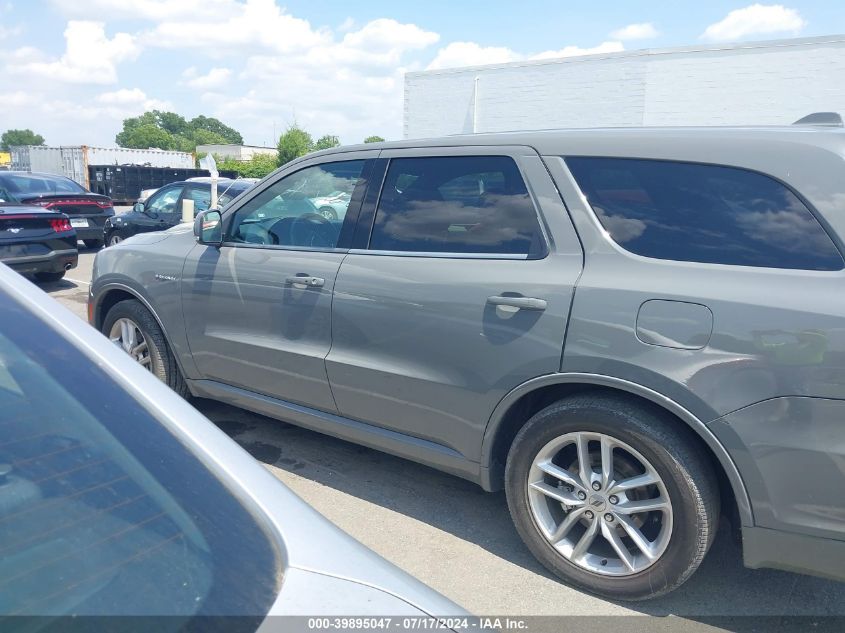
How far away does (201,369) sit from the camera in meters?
4.24

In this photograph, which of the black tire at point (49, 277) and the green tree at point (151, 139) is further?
the green tree at point (151, 139)

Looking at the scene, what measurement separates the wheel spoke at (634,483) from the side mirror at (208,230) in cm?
267

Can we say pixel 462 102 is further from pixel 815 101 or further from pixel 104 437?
pixel 104 437

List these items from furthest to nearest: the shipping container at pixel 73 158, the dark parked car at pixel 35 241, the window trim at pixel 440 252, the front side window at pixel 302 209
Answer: the shipping container at pixel 73 158
the dark parked car at pixel 35 241
the front side window at pixel 302 209
the window trim at pixel 440 252

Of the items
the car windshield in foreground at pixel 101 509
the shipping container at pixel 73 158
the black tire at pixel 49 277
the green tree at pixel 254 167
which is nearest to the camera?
the car windshield in foreground at pixel 101 509

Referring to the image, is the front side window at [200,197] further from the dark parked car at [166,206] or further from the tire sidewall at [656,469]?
the tire sidewall at [656,469]

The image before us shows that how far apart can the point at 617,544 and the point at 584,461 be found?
14.5 inches

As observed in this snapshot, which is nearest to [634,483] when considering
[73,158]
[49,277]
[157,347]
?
[157,347]

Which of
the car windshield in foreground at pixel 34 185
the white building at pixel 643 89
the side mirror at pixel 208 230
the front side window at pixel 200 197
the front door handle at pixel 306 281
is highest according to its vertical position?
the white building at pixel 643 89

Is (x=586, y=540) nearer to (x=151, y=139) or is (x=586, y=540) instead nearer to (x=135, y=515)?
(x=135, y=515)

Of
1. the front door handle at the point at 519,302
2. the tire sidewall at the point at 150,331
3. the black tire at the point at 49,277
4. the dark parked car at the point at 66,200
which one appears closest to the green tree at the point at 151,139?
the dark parked car at the point at 66,200

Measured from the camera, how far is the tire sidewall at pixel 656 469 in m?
2.62

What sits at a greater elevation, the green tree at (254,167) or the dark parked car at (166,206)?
the green tree at (254,167)

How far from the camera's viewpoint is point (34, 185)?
12734mm
